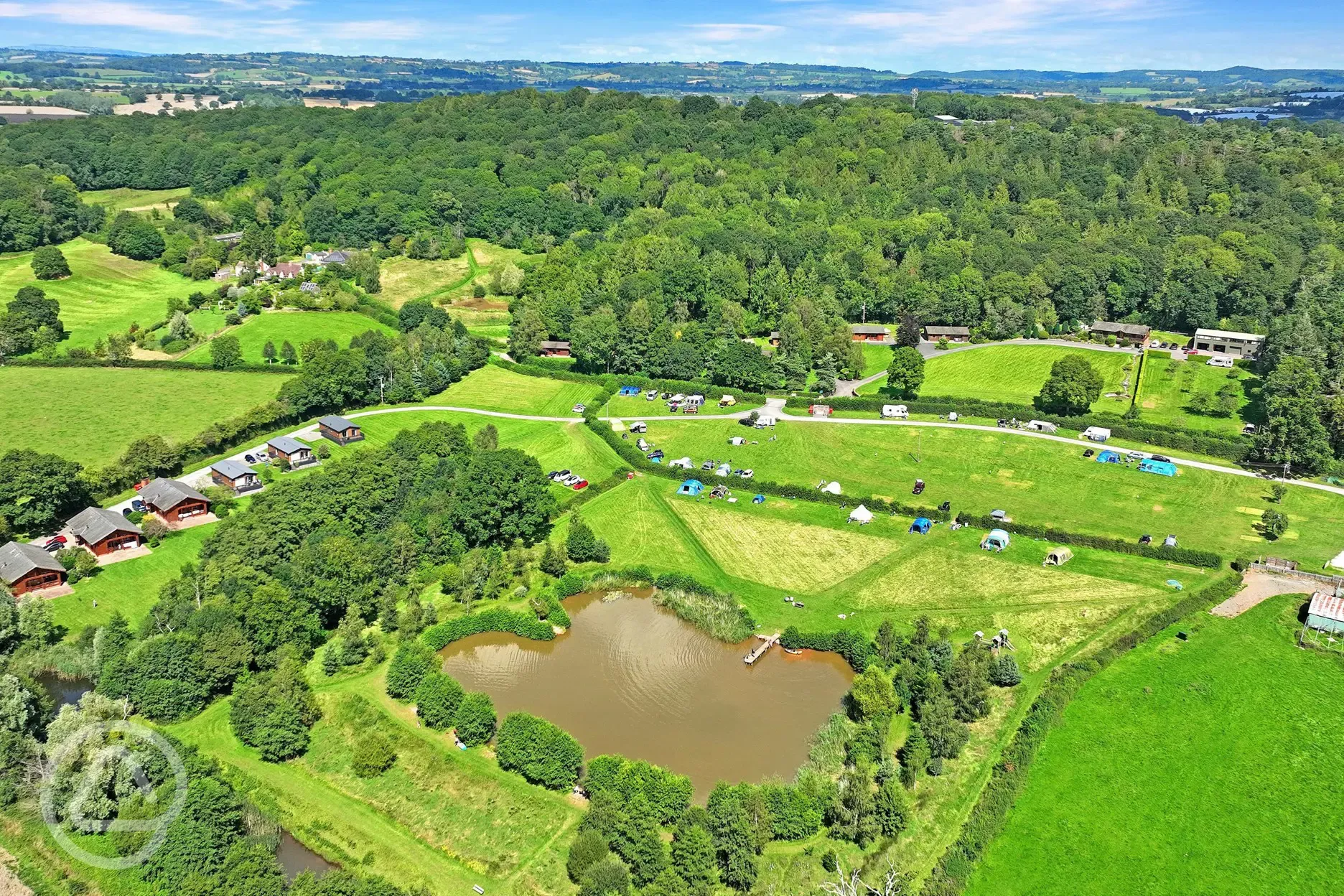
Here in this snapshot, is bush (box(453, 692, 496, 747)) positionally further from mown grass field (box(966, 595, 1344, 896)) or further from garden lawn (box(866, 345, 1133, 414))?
garden lawn (box(866, 345, 1133, 414))

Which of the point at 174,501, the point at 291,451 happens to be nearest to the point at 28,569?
the point at 174,501

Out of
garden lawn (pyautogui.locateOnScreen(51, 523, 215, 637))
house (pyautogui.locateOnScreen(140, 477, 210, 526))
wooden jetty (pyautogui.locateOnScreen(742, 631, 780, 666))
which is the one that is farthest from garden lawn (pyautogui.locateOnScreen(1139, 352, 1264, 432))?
garden lawn (pyautogui.locateOnScreen(51, 523, 215, 637))

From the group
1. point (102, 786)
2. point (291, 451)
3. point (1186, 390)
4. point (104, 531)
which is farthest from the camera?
point (1186, 390)

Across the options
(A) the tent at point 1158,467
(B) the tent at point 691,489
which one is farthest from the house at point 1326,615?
(B) the tent at point 691,489

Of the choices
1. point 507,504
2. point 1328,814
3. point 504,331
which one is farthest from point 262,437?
point 1328,814

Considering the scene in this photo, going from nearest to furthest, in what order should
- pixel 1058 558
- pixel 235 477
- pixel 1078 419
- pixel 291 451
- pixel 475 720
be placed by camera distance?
pixel 475 720 → pixel 1058 558 → pixel 235 477 → pixel 291 451 → pixel 1078 419

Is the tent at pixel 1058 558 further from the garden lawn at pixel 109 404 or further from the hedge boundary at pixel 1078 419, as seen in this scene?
Result: the garden lawn at pixel 109 404

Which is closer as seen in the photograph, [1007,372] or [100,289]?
[1007,372]

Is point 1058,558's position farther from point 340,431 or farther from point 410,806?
point 340,431
